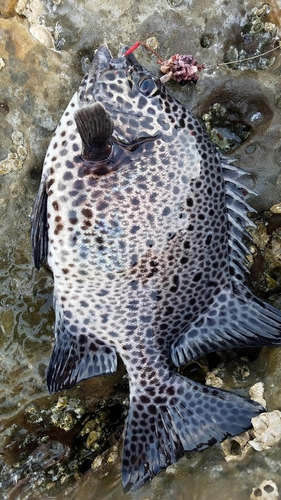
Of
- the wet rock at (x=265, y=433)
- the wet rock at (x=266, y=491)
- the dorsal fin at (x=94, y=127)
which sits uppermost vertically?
the dorsal fin at (x=94, y=127)

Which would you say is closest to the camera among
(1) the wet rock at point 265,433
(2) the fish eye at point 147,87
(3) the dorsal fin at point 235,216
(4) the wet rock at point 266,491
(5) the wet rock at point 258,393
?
(4) the wet rock at point 266,491

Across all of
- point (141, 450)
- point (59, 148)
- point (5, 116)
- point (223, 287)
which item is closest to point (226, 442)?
point (141, 450)

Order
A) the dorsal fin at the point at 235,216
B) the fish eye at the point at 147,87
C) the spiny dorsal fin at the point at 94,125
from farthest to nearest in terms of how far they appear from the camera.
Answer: the dorsal fin at the point at 235,216 < the fish eye at the point at 147,87 < the spiny dorsal fin at the point at 94,125

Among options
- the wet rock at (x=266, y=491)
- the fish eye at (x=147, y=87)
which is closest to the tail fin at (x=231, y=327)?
the wet rock at (x=266, y=491)

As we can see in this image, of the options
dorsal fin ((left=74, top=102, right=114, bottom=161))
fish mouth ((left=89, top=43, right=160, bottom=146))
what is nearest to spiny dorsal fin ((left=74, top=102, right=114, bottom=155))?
dorsal fin ((left=74, top=102, right=114, bottom=161))

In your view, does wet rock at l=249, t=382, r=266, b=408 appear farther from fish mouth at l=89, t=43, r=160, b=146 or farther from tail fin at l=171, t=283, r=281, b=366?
fish mouth at l=89, t=43, r=160, b=146

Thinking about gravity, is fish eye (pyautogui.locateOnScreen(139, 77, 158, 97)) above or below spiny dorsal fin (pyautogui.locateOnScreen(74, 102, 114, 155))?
above

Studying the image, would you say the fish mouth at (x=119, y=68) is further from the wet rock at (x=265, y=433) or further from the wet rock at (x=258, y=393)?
the wet rock at (x=265, y=433)

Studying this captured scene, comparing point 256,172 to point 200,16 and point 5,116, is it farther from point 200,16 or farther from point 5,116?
point 5,116
